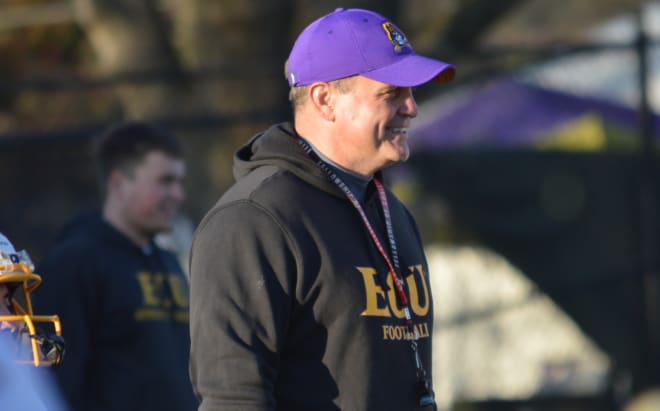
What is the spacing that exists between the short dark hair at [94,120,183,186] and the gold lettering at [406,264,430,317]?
2247 millimetres

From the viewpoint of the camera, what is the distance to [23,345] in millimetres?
2646

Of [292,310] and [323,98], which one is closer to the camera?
[292,310]

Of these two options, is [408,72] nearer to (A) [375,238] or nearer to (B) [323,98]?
(B) [323,98]

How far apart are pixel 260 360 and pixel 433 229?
17.3ft

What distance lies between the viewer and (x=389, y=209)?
3.74m

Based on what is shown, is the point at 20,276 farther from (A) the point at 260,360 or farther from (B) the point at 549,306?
(B) the point at 549,306

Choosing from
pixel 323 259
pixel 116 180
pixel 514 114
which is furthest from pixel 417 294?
pixel 514 114

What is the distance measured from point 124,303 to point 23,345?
2503 millimetres

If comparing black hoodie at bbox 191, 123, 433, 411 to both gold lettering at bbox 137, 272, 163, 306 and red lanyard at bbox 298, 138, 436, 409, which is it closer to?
red lanyard at bbox 298, 138, 436, 409

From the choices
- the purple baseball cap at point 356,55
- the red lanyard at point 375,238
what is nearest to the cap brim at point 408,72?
the purple baseball cap at point 356,55

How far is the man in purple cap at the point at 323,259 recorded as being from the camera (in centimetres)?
327

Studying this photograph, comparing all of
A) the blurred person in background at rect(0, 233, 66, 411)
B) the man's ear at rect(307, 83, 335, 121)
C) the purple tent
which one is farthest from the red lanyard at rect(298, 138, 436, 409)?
the purple tent

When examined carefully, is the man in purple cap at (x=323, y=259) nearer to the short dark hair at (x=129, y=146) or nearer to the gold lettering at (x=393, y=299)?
the gold lettering at (x=393, y=299)

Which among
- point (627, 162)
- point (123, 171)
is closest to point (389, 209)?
point (123, 171)
